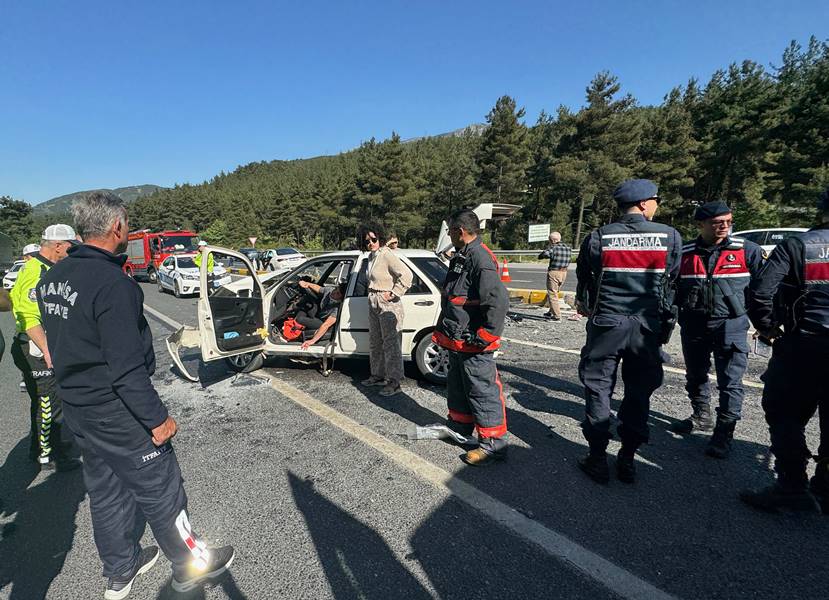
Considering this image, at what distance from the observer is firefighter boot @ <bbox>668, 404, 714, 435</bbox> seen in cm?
339

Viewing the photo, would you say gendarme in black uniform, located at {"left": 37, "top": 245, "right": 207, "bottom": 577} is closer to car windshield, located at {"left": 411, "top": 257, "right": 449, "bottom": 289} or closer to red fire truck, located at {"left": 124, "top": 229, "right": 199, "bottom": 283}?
car windshield, located at {"left": 411, "top": 257, "right": 449, "bottom": 289}

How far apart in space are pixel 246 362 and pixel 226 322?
86cm

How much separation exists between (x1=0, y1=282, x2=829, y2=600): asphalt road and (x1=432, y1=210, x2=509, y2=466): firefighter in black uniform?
0.96ft

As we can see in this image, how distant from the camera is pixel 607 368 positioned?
2787 millimetres

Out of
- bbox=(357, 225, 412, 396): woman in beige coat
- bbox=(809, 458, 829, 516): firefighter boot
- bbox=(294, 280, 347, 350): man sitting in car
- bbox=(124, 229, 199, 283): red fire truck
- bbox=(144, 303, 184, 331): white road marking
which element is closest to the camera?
bbox=(809, 458, 829, 516): firefighter boot

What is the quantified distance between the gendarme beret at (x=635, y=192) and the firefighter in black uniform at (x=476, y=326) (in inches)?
37.2

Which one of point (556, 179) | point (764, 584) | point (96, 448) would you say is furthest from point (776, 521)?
point (556, 179)

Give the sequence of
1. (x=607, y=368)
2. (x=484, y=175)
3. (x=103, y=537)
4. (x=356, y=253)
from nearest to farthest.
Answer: (x=103, y=537)
(x=607, y=368)
(x=356, y=253)
(x=484, y=175)

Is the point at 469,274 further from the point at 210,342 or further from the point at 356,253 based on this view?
the point at 210,342

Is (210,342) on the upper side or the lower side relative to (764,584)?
upper

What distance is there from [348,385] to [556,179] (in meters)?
32.5

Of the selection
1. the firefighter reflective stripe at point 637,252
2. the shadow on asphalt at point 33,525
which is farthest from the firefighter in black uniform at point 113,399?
the firefighter reflective stripe at point 637,252

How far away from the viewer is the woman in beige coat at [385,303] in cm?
426

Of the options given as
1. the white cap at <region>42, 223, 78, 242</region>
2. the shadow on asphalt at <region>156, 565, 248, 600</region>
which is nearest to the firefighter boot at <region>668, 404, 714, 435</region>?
the shadow on asphalt at <region>156, 565, 248, 600</region>
